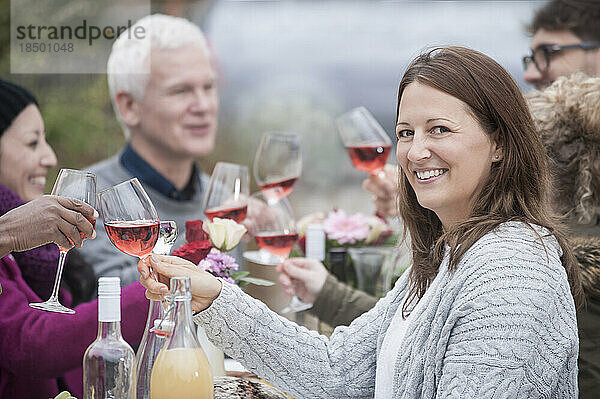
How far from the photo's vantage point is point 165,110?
2.89 metres

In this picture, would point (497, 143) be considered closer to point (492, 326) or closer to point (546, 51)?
point (492, 326)

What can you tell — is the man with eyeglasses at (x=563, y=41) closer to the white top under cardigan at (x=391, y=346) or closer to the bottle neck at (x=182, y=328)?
the white top under cardigan at (x=391, y=346)

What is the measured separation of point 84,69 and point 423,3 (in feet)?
4.36

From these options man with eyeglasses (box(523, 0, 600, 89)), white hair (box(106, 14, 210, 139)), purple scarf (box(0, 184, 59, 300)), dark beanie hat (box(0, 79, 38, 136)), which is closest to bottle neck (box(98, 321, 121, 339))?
purple scarf (box(0, 184, 59, 300))

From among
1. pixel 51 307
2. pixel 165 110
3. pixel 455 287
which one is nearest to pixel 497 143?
pixel 455 287

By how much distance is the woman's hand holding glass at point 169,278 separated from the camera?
1.22 m

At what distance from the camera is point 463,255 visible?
1.22 m

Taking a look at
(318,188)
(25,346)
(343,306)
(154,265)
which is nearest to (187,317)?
(154,265)

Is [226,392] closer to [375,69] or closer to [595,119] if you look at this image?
[595,119]

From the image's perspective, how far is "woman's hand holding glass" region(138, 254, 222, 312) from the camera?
122 centimetres

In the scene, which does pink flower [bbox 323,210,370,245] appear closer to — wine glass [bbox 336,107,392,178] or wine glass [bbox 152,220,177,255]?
wine glass [bbox 336,107,392,178]

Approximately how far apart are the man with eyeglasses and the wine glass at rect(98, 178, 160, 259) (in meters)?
1.91

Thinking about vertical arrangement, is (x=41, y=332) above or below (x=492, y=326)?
below

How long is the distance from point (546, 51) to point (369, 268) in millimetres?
1160
